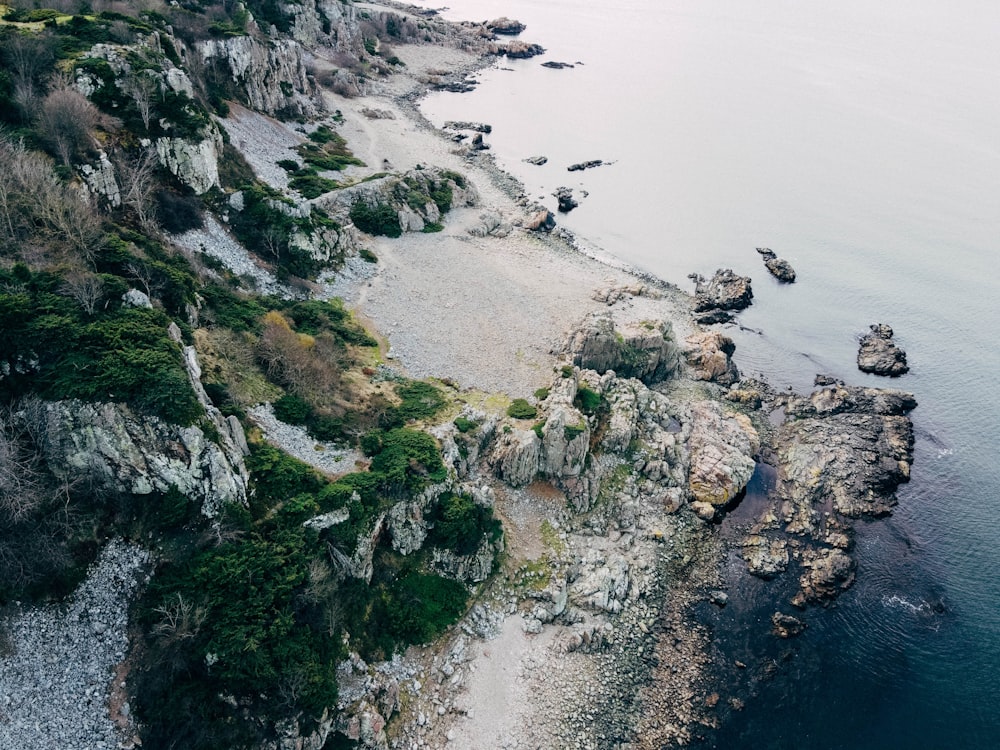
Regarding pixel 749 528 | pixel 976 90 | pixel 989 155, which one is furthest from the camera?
pixel 976 90

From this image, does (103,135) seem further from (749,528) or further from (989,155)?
(989,155)

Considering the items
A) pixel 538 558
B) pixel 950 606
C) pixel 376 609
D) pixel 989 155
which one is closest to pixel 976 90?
pixel 989 155

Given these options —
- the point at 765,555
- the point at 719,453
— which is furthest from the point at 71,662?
the point at 719,453

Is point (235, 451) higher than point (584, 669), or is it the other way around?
point (235, 451)

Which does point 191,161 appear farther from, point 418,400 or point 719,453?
point 719,453

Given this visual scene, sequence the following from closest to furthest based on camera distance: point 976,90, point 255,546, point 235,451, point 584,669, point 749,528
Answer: point 255,546 < point 235,451 < point 584,669 < point 749,528 < point 976,90

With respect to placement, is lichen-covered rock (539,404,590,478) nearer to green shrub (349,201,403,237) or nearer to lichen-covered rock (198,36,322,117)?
green shrub (349,201,403,237)

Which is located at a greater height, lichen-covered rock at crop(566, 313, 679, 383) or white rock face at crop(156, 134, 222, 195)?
white rock face at crop(156, 134, 222, 195)

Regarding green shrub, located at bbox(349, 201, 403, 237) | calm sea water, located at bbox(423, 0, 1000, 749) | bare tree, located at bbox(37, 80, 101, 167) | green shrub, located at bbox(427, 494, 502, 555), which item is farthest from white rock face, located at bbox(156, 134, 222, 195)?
calm sea water, located at bbox(423, 0, 1000, 749)

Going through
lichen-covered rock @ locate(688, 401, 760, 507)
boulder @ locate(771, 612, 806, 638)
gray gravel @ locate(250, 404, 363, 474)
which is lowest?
boulder @ locate(771, 612, 806, 638)
